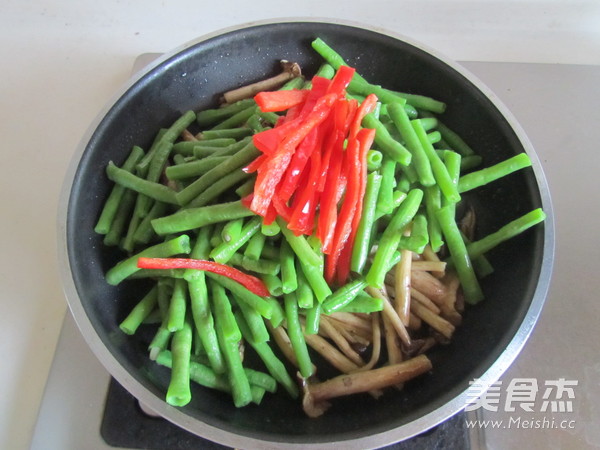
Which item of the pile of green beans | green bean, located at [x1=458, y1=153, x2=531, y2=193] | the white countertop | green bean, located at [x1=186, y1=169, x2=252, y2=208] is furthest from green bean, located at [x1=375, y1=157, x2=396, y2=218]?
the white countertop

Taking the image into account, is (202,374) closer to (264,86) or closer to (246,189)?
(246,189)

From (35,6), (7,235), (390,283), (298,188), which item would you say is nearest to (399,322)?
(390,283)

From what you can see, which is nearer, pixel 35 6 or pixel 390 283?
pixel 390 283

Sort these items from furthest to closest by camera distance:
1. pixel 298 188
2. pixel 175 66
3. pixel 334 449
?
pixel 175 66 → pixel 298 188 → pixel 334 449

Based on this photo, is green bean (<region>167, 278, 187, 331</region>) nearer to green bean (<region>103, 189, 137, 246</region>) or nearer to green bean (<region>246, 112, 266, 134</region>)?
green bean (<region>103, 189, 137, 246</region>)

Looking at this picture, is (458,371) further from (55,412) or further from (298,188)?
(55,412)

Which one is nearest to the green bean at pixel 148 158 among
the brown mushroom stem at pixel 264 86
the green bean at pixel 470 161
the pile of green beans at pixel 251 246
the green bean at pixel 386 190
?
the pile of green beans at pixel 251 246

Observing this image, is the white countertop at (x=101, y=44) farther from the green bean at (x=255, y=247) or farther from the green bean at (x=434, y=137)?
the green bean at (x=255, y=247)
